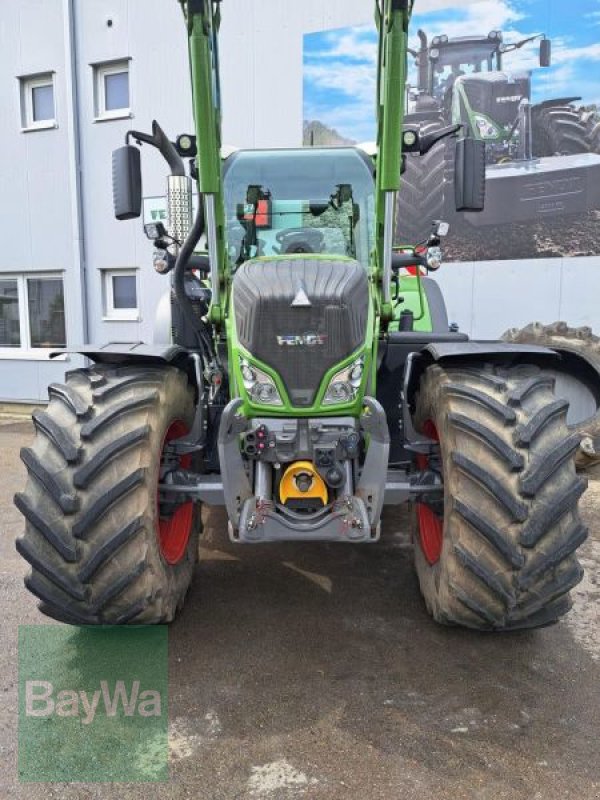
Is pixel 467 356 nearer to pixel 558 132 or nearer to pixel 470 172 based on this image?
pixel 470 172

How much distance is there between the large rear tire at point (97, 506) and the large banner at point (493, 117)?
4.69 m

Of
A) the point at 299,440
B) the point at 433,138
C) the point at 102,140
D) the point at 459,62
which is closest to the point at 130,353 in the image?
the point at 299,440

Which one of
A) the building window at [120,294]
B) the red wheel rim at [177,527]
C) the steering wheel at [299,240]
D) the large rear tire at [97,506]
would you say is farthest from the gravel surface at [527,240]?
the large rear tire at [97,506]

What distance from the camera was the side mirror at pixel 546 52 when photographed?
22.8ft

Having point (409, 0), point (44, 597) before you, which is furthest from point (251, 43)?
point (44, 597)

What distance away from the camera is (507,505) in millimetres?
2619

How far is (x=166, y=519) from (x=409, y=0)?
2582 millimetres

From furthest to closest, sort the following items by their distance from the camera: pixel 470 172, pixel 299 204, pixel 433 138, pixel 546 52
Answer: pixel 546 52 < pixel 299 204 < pixel 433 138 < pixel 470 172

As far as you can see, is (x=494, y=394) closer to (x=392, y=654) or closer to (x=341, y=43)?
(x=392, y=654)

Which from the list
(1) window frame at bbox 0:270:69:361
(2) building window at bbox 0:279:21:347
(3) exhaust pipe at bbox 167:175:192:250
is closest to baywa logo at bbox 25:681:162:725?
(3) exhaust pipe at bbox 167:175:192:250

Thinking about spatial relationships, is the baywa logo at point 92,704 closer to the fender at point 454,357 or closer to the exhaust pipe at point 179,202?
the fender at point 454,357

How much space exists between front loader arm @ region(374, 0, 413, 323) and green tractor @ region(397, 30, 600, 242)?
4242 millimetres

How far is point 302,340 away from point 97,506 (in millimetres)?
1064

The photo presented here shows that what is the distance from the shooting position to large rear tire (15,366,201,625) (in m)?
2.69
